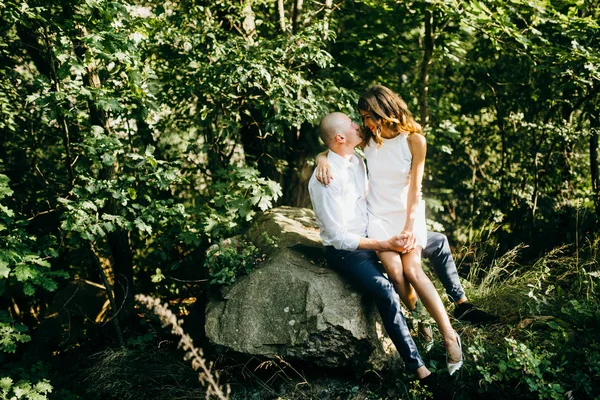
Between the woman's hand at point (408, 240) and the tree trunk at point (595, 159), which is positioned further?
the tree trunk at point (595, 159)

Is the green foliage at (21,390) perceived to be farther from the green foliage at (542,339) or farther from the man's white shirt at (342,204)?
the green foliage at (542,339)

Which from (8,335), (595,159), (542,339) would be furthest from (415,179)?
(8,335)

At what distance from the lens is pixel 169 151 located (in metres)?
5.47

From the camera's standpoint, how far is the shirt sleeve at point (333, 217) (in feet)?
10.9

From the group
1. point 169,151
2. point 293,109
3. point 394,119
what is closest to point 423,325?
point 394,119

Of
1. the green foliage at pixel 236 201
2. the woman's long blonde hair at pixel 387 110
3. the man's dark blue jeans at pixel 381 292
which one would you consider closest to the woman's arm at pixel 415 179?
the woman's long blonde hair at pixel 387 110

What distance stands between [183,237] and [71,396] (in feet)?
5.15

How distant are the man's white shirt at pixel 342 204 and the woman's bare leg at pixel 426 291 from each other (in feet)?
0.93

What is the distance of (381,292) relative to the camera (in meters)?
3.24

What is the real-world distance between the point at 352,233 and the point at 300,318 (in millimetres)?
713

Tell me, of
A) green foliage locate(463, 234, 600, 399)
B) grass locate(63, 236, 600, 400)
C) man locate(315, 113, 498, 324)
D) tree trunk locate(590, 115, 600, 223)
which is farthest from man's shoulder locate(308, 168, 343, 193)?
tree trunk locate(590, 115, 600, 223)

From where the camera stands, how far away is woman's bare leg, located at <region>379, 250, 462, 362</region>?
126 inches

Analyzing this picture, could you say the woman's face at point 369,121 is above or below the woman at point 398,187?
above

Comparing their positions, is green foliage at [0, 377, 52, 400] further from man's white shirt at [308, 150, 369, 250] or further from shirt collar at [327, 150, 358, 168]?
shirt collar at [327, 150, 358, 168]
